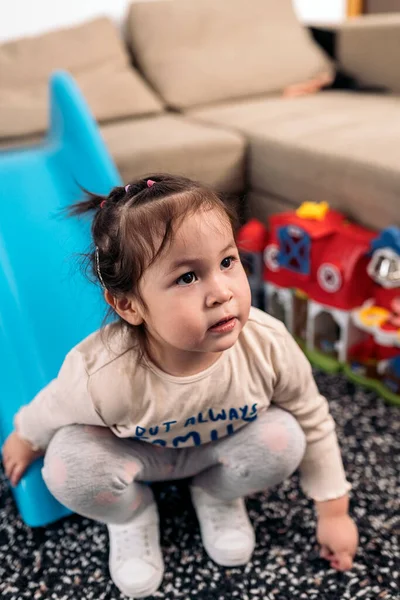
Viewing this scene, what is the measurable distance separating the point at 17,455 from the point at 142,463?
19 centimetres

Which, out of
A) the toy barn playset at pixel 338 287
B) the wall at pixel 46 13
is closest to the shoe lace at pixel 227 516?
the toy barn playset at pixel 338 287

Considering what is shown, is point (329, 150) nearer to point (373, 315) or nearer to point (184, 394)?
point (373, 315)

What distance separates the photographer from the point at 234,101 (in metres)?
2.16

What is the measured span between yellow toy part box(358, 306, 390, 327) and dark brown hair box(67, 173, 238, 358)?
572 millimetres

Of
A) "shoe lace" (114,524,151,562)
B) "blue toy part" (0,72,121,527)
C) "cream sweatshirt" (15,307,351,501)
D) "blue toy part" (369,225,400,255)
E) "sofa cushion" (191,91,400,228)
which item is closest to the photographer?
"cream sweatshirt" (15,307,351,501)

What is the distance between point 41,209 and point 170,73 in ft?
3.20

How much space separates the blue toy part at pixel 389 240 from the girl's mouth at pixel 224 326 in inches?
23.7

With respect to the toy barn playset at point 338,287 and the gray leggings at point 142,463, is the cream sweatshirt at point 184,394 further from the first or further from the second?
the toy barn playset at point 338,287

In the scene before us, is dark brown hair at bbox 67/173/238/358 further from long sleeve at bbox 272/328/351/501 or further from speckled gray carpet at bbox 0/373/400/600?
speckled gray carpet at bbox 0/373/400/600

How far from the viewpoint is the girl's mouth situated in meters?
0.70

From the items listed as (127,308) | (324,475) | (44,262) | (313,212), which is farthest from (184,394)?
(313,212)

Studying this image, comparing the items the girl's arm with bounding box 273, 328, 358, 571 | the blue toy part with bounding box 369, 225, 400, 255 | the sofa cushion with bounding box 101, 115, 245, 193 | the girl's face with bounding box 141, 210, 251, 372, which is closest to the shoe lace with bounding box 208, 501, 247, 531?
the girl's arm with bounding box 273, 328, 358, 571

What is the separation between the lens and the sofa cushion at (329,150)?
4.38 ft

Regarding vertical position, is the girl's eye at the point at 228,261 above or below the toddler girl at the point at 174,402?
above
